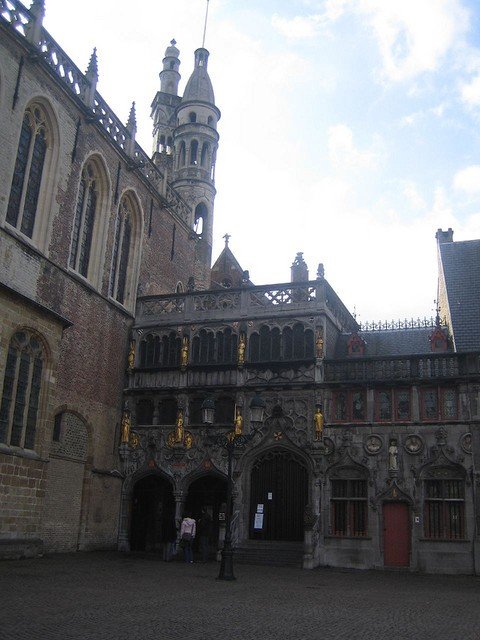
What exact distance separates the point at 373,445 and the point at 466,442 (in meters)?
3.26

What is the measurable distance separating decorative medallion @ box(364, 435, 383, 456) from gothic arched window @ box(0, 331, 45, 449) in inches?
468

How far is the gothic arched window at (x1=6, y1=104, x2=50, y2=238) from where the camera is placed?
75.1 ft

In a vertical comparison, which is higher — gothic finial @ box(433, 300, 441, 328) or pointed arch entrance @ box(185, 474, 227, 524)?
gothic finial @ box(433, 300, 441, 328)

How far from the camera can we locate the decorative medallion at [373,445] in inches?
971

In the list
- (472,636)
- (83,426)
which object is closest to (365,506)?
(83,426)

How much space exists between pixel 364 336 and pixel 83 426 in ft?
43.4

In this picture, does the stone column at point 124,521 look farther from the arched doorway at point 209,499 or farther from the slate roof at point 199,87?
the slate roof at point 199,87

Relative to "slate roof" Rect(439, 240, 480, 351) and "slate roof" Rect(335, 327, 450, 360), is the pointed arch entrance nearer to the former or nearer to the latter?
"slate roof" Rect(335, 327, 450, 360)

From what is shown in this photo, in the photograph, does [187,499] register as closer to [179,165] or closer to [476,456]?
[476,456]

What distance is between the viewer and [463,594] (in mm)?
16328

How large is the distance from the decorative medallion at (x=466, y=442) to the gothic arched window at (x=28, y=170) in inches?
660

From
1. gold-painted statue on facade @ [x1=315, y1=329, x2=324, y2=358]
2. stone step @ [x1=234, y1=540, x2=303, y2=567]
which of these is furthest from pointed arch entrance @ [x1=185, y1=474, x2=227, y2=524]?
gold-painted statue on facade @ [x1=315, y1=329, x2=324, y2=358]

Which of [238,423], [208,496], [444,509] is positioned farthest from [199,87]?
[444,509]

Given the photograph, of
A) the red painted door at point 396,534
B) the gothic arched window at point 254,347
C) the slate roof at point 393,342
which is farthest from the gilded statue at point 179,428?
the red painted door at point 396,534
